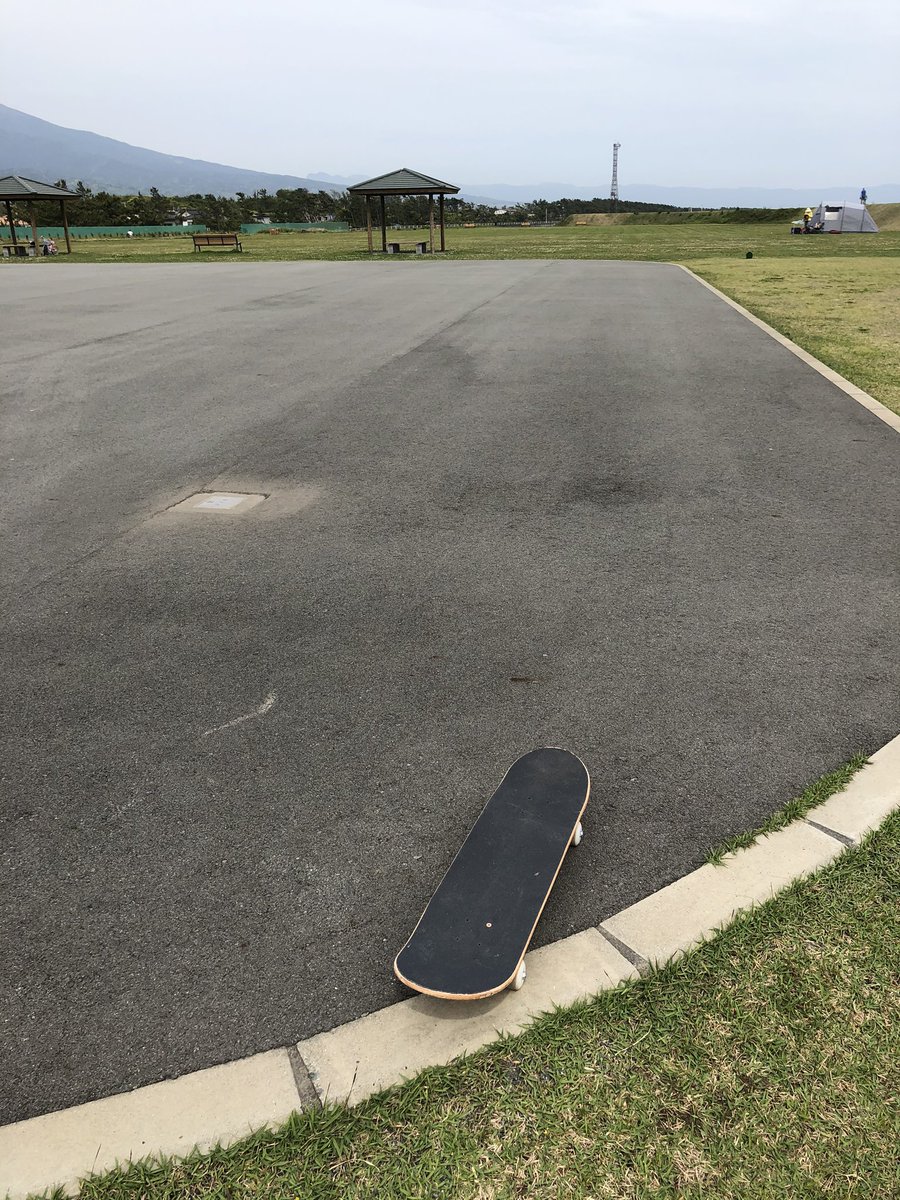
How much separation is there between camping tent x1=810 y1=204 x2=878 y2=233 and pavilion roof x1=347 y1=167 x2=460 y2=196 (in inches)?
1378

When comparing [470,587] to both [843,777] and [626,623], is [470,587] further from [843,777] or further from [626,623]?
[843,777]

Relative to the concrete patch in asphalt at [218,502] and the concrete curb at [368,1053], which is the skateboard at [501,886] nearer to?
the concrete curb at [368,1053]

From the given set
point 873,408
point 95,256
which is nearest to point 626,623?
point 873,408

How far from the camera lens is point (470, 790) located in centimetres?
340

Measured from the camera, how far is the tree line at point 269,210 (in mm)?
79688

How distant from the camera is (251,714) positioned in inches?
155

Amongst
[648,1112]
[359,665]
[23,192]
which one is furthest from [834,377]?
[23,192]

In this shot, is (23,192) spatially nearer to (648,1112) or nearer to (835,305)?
(835,305)

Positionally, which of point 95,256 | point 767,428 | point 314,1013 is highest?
point 95,256

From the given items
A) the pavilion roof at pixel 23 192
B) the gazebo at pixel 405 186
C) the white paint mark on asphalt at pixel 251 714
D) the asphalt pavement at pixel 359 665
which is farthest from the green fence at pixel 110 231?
the white paint mark on asphalt at pixel 251 714

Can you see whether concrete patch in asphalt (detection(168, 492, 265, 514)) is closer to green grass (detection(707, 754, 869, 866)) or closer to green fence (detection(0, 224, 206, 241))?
green grass (detection(707, 754, 869, 866))

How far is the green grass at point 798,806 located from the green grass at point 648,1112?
0.53 metres

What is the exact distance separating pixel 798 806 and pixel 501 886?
1.32m

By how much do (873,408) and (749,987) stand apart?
28.5ft
